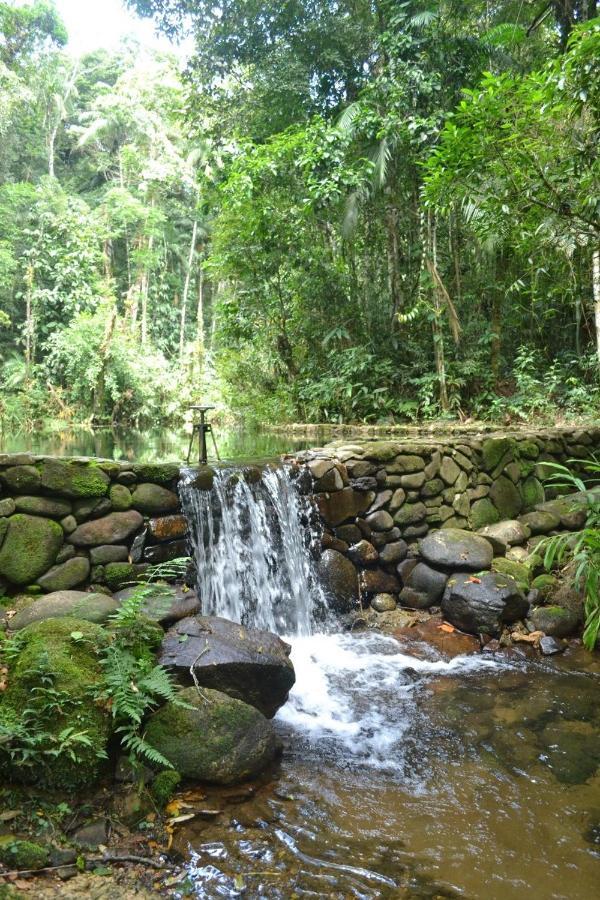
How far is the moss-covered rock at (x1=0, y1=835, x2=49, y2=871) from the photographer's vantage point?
7.12ft

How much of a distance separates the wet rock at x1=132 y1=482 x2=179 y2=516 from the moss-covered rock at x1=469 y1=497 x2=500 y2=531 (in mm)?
3427

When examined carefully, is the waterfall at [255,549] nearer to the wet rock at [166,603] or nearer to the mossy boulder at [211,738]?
the wet rock at [166,603]

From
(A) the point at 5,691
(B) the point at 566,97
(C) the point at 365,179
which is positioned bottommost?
(A) the point at 5,691

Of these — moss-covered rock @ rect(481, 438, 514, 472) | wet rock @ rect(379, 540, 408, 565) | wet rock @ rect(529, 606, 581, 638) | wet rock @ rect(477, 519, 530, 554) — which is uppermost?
moss-covered rock @ rect(481, 438, 514, 472)

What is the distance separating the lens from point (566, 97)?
4.03m

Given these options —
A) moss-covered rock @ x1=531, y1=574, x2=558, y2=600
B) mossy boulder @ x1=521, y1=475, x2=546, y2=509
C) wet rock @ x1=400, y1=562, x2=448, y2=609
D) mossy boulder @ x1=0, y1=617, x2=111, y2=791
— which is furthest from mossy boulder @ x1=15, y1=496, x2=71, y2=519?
mossy boulder @ x1=521, y1=475, x2=546, y2=509

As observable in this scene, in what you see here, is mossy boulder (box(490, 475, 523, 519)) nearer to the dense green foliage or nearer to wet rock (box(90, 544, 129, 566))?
the dense green foliage

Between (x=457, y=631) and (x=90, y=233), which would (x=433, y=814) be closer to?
(x=457, y=631)

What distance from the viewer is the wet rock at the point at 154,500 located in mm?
4637

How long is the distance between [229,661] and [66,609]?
3.62 feet

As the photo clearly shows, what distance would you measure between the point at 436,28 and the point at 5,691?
34.5 ft

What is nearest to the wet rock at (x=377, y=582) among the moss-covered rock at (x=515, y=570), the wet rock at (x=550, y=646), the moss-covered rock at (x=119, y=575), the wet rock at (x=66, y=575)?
the moss-covered rock at (x=515, y=570)

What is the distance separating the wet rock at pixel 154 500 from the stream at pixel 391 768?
0.50ft

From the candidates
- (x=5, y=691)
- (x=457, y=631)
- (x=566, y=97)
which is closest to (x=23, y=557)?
(x=5, y=691)
